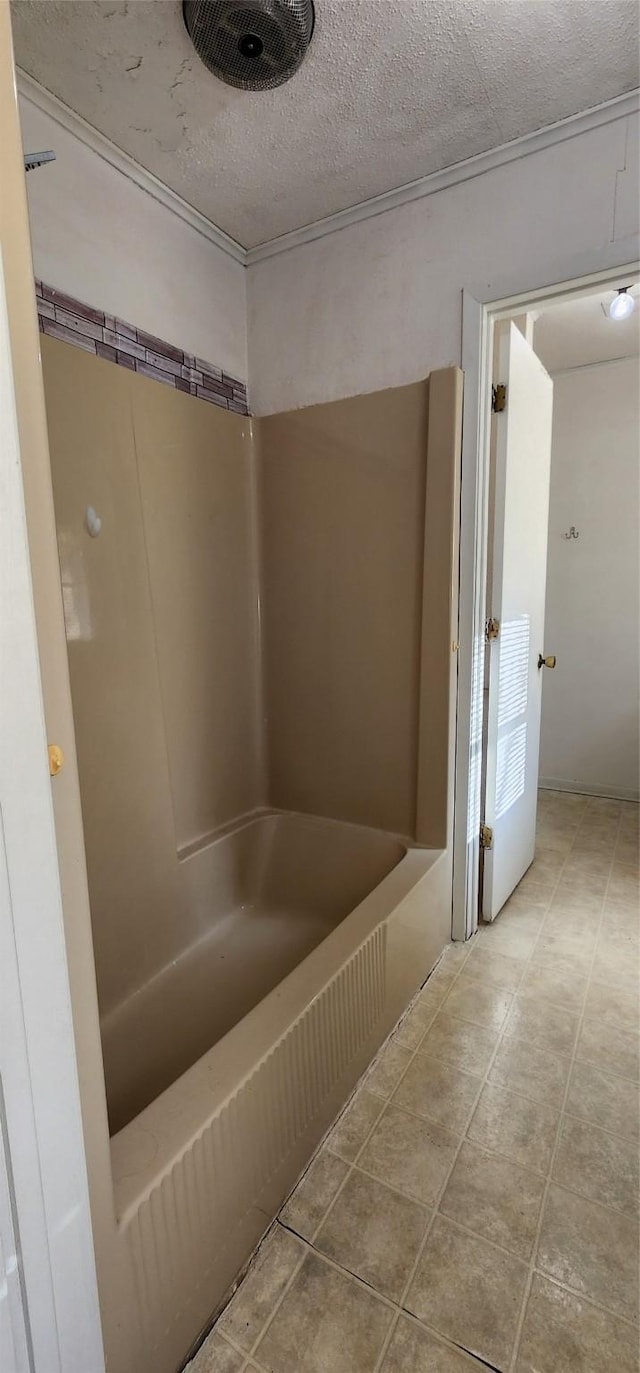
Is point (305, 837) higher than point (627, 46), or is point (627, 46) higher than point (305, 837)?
point (627, 46)

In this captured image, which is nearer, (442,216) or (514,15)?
(514,15)

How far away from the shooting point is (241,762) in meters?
2.15

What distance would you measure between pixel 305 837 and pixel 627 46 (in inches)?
90.2

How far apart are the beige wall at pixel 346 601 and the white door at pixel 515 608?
0.91ft

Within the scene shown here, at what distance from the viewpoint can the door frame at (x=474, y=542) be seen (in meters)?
1.64

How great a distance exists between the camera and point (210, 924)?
1.90 metres

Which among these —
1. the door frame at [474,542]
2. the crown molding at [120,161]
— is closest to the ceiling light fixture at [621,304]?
the door frame at [474,542]

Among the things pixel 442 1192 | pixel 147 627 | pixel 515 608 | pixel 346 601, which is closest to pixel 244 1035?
pixel 442 1192

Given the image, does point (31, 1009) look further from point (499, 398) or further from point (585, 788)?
point (585, 788)

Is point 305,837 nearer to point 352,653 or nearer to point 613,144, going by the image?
point 352,653

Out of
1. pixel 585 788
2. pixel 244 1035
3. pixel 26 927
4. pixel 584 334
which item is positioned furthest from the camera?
pixel 585 788

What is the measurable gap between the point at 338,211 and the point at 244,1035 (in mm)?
2297

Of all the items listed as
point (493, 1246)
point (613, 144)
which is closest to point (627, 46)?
point (613, 144)

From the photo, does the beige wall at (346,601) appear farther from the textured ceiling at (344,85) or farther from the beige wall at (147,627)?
the textured ceiling at (344,85)
